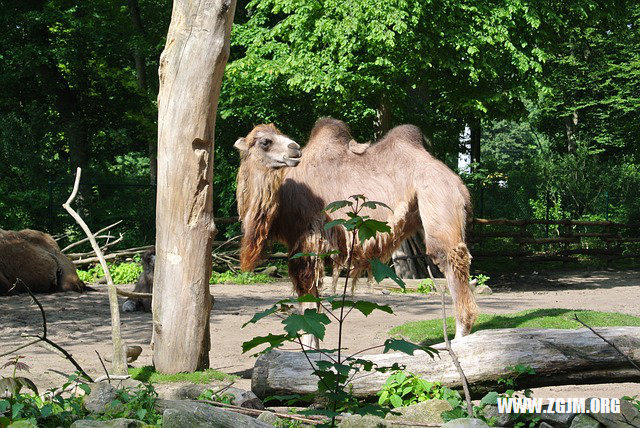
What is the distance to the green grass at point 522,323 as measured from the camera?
8.17m

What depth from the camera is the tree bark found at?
595 cm

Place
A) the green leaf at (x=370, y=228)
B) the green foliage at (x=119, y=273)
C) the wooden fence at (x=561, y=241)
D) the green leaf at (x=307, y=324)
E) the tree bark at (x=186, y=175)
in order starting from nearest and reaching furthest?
the green leaf at (x=307, y=324) < the green leaf at (x=370, y=228) < the tree bark at (x=186, y=175) < the green foliage at (x=119, y=273) < the wooden fence at (x=561, y=241)

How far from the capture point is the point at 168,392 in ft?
17.7

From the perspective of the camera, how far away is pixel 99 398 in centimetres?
467

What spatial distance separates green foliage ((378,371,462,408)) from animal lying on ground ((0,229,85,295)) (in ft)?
28.2

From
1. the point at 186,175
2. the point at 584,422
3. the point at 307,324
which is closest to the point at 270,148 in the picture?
the point at 186,175

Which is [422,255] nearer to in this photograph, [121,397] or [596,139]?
[121,397]

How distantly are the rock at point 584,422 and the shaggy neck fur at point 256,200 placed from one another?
11.6 feet

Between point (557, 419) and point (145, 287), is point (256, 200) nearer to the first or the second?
point (557, 419)

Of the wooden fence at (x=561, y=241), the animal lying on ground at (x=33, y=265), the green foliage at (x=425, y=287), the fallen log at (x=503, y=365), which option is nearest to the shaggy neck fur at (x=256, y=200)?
the fallen log at (x=503, y=365)

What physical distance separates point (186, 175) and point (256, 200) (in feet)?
3.98

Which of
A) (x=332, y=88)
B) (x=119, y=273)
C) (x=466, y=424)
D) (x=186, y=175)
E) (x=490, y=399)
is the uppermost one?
(x=332, y=88)

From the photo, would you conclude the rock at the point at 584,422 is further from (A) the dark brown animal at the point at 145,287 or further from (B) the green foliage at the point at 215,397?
(A) the dark brown animal at the point at 145,287

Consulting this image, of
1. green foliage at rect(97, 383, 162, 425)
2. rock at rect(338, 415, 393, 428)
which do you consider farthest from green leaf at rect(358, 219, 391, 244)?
green foliage at rect(97, 383, 162, 425)
